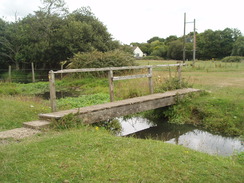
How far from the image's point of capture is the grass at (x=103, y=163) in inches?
143

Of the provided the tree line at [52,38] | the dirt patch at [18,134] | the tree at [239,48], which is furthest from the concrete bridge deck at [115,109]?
the tree at [239,48]

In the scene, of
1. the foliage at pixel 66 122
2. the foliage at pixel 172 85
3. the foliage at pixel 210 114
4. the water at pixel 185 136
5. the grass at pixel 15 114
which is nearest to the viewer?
the foliage at pixel 66 122

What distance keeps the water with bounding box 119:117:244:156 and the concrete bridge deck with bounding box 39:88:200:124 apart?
82 cm

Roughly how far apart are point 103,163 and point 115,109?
3.97 m

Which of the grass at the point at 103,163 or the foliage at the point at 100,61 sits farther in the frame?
the foliage at the point at 100,61

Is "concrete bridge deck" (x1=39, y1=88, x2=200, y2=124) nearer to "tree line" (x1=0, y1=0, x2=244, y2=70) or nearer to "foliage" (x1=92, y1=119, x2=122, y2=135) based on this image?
"foliage" (x1=92, y1=119, x2=122, y2=135)

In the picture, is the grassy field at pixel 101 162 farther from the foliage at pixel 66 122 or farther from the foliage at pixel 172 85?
the foliage at pixel 172 85

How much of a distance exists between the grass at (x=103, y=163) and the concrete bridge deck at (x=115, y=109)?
1.81m

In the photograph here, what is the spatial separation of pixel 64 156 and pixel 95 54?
56.3ft

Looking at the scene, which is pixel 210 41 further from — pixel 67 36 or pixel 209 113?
pixel 209 113

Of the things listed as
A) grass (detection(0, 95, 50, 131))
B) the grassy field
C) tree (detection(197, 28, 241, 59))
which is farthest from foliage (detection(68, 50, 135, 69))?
tree (detection(197, 28, 241, 59))

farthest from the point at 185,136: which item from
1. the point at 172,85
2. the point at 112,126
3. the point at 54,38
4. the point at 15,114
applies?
the point at 54,38

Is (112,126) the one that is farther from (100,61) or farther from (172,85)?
(100,61)

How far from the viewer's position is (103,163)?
157 inches
